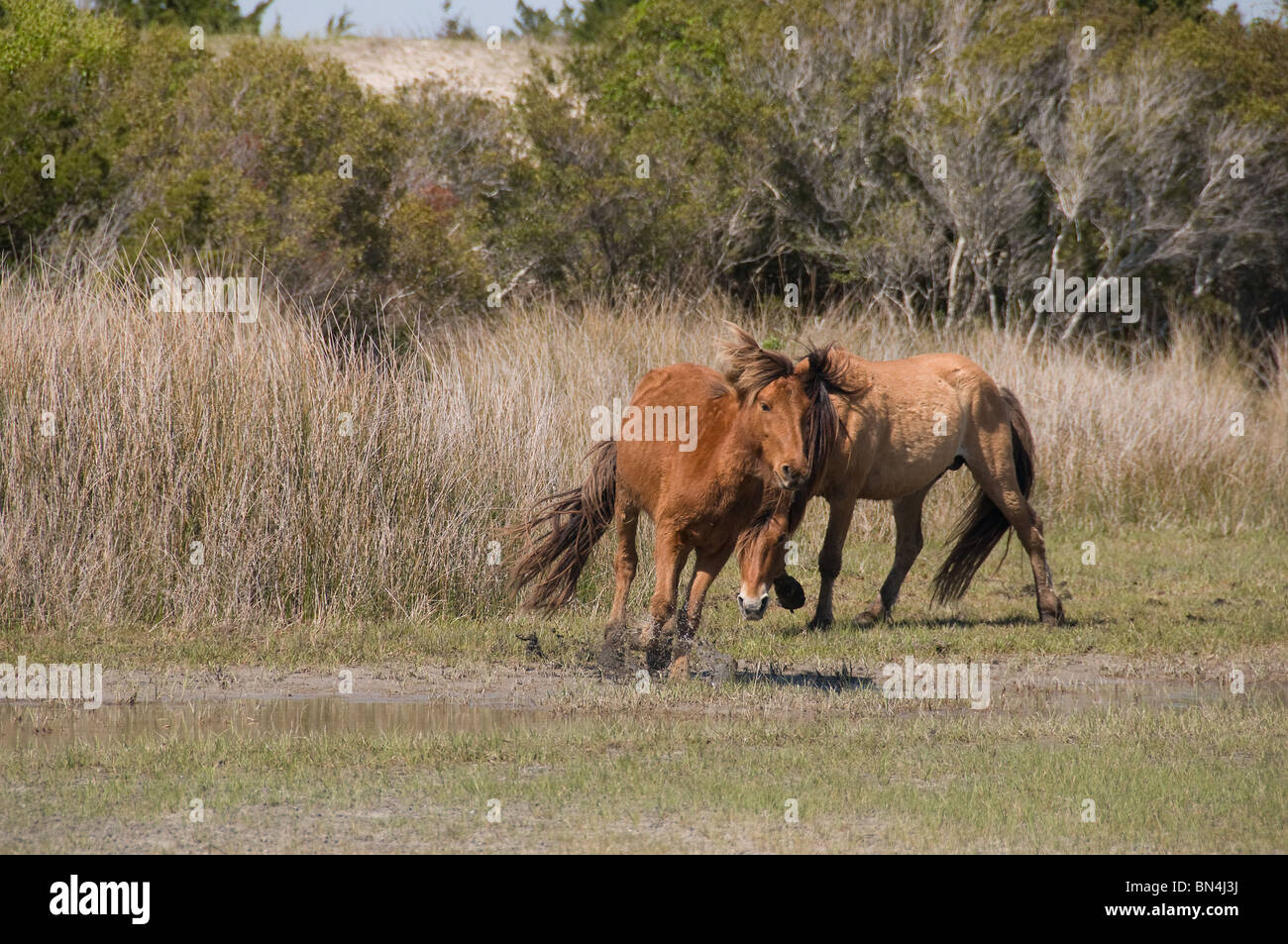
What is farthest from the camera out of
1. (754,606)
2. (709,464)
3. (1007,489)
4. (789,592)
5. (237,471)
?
(1007,489)

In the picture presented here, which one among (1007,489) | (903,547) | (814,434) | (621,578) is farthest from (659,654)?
(1007,489)

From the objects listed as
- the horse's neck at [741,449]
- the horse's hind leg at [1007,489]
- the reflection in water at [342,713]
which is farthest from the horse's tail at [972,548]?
the horse's neck at [741,449]

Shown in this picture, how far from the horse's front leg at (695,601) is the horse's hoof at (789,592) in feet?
2.60

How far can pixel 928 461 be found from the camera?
11.1 m

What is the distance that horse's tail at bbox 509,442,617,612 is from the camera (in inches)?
367

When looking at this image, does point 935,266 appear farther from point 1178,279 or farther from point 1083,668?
point 1083,668

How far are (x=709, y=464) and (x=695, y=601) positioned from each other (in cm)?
92

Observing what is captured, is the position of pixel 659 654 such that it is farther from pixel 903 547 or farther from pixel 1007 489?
pixel 1007 489

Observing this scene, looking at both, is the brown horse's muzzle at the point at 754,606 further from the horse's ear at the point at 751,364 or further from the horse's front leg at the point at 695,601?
the horse's ear at the point at 751,364

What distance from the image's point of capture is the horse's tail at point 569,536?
9.31 metres

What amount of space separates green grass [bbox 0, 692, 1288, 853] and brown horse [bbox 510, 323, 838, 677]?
969 millimetres

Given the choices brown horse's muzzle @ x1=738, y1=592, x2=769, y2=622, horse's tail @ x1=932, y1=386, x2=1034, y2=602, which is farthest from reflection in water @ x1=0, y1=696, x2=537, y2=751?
horse's tail @ x1=932, y1=386, x2=1034, y2=602

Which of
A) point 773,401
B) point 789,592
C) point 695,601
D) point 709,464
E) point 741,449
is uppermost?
point 773,401

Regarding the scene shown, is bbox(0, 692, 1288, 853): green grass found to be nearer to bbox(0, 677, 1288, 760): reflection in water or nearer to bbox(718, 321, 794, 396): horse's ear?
bbox(0, 677, 1288, 760): reflection in water
